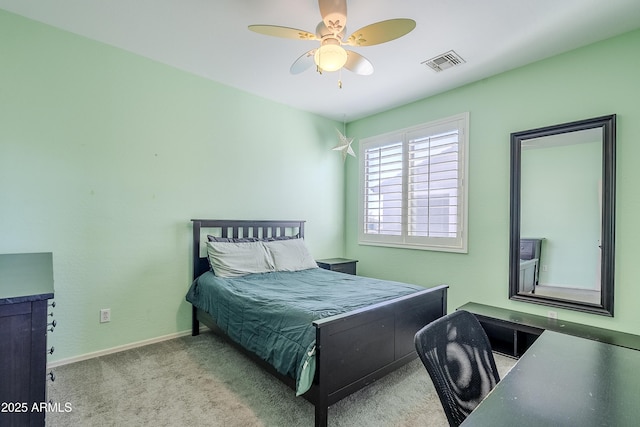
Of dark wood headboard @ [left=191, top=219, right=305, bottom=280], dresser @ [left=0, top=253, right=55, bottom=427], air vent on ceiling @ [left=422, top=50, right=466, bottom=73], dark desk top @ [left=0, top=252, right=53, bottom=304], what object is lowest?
dresser @ [left=0, top=253, right=55, bottom=427]

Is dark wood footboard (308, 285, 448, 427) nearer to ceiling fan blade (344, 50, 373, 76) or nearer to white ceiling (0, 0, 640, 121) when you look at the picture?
ceiling fan blade (344, 50, 373, 76)

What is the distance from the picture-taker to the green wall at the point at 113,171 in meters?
2.37

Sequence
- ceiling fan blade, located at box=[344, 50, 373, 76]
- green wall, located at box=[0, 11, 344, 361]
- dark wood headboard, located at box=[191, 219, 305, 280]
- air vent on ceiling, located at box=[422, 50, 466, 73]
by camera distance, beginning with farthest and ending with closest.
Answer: dark wood headboard, located at box=[191, 219, 305, 280]
air vent on ceiling, located at box=[422, 50, 466, 73]
green wall, located at box=[0, 11, 344, 361]
ceiling fan blade, located at box=[344, 50, 373, 76]

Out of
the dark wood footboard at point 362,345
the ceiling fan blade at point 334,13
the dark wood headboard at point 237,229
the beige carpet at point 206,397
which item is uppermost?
the ceiling fan blade at point 334,13

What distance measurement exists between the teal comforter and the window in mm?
1157

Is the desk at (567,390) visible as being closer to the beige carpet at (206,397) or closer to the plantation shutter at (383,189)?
the beige carpet at (206,397)

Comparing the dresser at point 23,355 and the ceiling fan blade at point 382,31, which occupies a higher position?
the ceiling fan blade at point 382,31

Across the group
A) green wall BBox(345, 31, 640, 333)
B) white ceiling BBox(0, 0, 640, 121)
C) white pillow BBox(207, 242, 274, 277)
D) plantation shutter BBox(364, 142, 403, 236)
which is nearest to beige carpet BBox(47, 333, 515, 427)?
white pillow BBox(207, 242, 274, 277)

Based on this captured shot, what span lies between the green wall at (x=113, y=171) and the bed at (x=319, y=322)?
0.38 metres

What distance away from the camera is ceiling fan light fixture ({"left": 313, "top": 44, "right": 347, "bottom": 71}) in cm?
196

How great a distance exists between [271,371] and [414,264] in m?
2.38

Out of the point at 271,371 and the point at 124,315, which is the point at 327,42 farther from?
the point at 124,315

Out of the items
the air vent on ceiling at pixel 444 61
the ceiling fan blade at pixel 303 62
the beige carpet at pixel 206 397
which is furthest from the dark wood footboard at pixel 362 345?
the air vent on ceiling at pixel 444 61

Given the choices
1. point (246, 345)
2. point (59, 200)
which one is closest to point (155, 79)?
→ point (59, 200)
